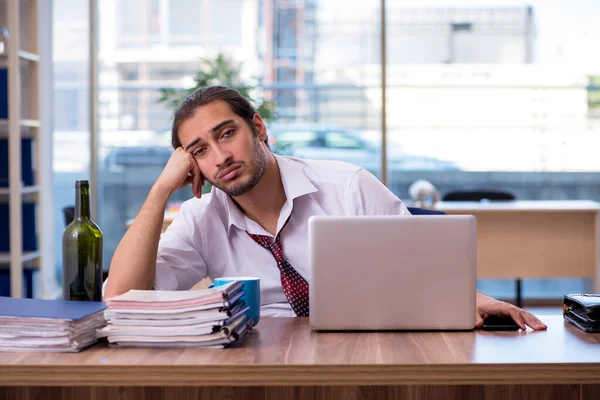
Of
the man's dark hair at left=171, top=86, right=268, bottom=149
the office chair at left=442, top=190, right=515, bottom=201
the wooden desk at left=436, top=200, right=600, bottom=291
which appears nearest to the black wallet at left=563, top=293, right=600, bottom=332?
the man's dark hair at left=171, top=86, right=268, bottom=149

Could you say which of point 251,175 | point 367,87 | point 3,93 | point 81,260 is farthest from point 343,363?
point 367,87

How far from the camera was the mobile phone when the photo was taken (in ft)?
5.56

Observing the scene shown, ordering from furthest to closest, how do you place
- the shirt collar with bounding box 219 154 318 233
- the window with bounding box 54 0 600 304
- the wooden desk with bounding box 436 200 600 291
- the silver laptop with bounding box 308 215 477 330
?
the window with bounding box 54 0 600 304
the wooden desk with bounding box 436 200 600 291
the shirt collar with bounding box 219 154 318 233
the silver laptop with bounding box 308 215 477 330

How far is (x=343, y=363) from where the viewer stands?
1.38 m

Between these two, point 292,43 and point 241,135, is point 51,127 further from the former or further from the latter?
point 241,135

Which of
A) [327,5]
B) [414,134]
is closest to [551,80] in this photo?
[414,134]

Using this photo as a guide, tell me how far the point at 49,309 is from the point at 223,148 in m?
0.70

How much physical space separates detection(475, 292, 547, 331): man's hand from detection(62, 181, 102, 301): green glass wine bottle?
2.79 ft

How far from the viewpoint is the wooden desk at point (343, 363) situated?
1.38 meters

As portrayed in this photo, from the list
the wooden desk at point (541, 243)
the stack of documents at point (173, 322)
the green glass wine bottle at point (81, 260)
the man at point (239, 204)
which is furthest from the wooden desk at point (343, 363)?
the wooden desk at point (541, 243)

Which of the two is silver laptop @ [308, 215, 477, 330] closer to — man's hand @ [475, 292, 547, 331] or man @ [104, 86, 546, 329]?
man's hand @ [475, 292, 547, 331]

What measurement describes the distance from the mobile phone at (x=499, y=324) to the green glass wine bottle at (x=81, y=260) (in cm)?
86

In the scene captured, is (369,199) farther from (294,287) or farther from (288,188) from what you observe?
(294,287)

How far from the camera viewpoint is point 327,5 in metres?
6.05
